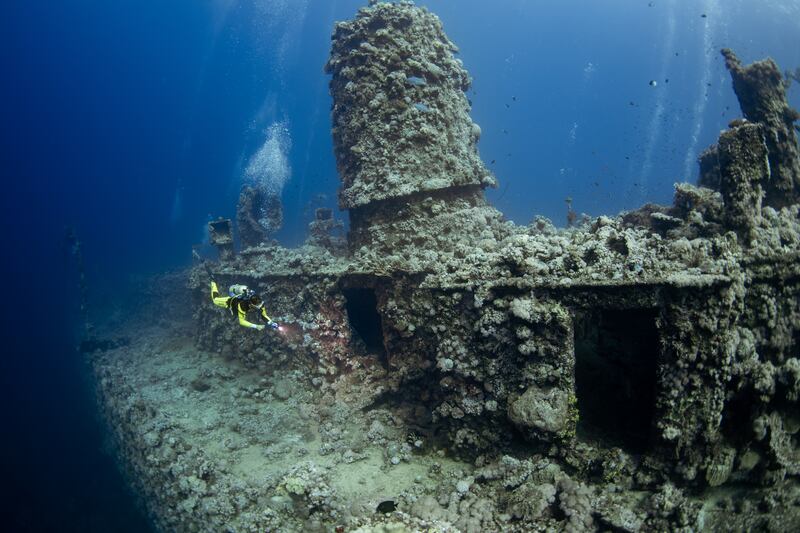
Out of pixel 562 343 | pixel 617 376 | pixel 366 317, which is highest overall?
pixel 366 317

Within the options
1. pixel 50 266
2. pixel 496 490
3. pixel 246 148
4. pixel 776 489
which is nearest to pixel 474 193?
pixel 496 490

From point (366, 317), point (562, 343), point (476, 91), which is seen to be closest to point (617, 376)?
point (562, 343)

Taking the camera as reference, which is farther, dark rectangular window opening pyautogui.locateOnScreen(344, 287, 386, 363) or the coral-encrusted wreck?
dark rectangular window opening pyautogui.locateOnScreen(344, 287, 386, 363)

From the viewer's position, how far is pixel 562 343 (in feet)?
18.3

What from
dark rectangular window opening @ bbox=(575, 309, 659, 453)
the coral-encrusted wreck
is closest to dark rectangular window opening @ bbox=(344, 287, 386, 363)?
the coral-encrusted wreck

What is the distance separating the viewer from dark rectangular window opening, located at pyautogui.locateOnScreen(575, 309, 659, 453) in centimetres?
614

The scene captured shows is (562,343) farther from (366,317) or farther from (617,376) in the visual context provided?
Answer: (366,317)

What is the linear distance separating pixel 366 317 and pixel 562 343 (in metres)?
5.40

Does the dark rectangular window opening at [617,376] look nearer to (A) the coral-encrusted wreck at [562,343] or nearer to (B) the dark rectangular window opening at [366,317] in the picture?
(A) the coral-encrusted wreck at [562,343]

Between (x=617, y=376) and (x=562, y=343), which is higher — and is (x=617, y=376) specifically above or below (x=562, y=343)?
below

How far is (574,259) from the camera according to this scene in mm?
5840

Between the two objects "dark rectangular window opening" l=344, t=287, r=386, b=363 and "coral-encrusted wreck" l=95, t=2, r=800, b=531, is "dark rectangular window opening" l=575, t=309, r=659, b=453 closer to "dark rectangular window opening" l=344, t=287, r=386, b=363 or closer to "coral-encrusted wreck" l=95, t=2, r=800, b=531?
"coral-encrusted wreck" l=95, t=2, r=800, b=531

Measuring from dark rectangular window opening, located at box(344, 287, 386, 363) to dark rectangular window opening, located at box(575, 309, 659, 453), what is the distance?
444 centimetres

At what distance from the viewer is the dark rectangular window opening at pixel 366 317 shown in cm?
956
